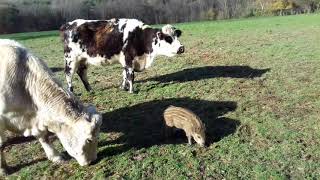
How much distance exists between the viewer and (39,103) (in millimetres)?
7238

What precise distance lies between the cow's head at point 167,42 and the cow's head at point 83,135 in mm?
5119

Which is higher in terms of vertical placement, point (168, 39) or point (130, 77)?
point (168, 39)

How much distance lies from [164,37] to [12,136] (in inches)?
184

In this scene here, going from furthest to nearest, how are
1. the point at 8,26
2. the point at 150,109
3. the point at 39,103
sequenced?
the point at 8,26, the point at 150,109, the point at 39,103

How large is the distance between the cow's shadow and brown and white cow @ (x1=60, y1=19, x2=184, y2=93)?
159 centimetres

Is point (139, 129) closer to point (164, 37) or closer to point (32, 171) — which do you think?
point (32, 171)

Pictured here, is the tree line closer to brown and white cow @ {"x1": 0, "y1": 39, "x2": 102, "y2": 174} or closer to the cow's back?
the cow's back

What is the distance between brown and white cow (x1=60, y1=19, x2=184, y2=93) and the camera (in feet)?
38.9

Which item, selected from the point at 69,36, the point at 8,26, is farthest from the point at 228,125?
the point at 8,26

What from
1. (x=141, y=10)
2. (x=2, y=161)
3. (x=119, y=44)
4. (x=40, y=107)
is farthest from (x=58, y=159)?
(x=141, y=10)

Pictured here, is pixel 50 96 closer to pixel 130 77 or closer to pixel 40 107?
pixel 40 107

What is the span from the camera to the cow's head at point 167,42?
12.0m

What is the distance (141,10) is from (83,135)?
59.4 metres

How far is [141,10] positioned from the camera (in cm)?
6525
